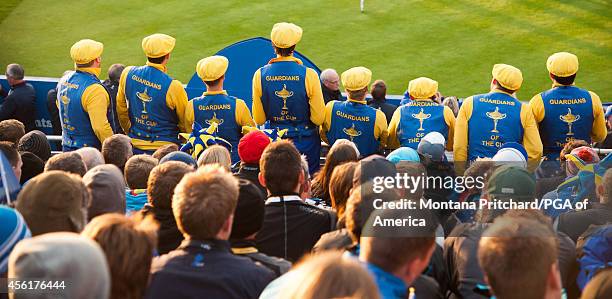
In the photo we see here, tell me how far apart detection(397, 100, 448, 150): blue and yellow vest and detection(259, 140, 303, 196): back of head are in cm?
311

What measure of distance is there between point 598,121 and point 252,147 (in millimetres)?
4035

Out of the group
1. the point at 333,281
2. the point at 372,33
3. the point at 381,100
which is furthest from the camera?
the point at 372,33

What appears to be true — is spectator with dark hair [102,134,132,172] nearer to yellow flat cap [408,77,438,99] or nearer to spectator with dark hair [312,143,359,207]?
spectator with dark hair [312,143,359,207]

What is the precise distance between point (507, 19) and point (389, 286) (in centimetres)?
1263

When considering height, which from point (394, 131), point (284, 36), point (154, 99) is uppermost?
point (284, 36)

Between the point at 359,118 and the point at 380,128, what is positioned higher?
the point at 359,118

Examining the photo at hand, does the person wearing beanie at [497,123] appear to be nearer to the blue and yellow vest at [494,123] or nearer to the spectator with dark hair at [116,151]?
the blue and yellow vest at [494,123]

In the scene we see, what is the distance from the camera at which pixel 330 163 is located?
5906 millimetres

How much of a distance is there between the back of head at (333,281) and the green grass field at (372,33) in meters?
10.7

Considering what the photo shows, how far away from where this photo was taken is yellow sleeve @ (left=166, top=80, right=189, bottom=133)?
8.38 meters

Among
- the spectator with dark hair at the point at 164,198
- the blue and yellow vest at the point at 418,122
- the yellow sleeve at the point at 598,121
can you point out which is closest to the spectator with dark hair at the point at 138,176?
the spectator with dark hair at the point at 164,198

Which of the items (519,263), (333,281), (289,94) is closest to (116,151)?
(289,94)

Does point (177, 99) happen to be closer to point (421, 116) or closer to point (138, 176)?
point (421, 116)

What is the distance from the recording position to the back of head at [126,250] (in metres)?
3.35
